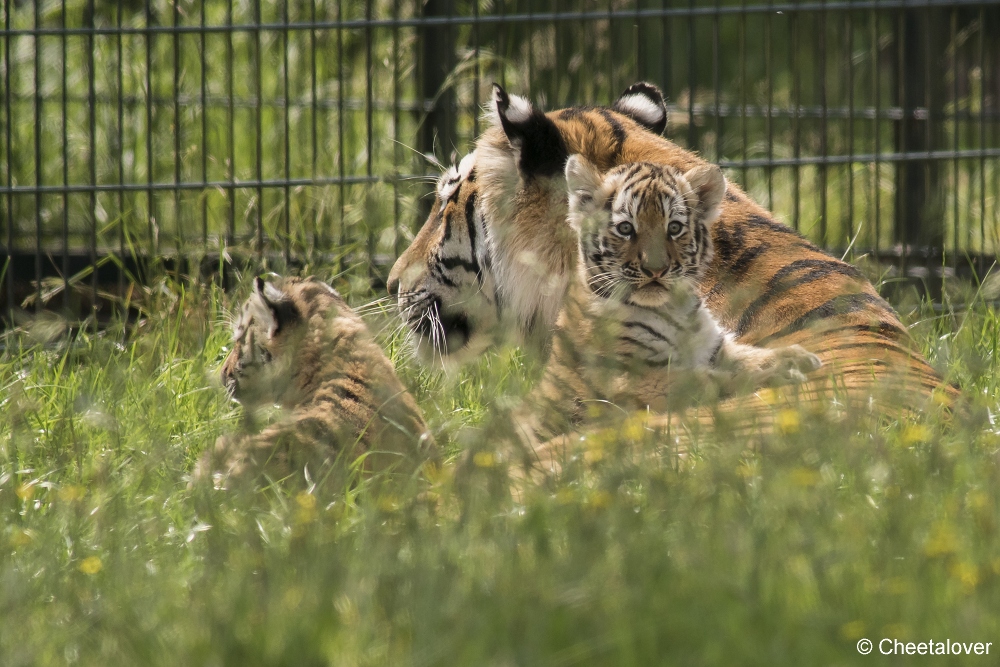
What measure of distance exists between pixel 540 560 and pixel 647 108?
2.34m

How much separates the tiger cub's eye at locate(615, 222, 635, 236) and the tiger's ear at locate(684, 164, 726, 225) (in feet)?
0.67

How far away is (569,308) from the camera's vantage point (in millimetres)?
3430

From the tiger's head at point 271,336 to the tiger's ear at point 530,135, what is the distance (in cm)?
69

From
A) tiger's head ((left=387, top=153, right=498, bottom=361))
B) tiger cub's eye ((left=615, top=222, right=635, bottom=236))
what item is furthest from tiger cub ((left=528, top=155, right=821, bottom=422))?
tiger's head ((left=387, top=153, right=498, bottom=361))

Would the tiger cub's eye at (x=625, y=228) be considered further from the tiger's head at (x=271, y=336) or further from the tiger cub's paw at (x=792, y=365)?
the tiger's head at (x=271, y=336)

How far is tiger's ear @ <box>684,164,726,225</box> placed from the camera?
10.9 feet

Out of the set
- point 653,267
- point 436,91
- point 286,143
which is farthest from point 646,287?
point 436,91

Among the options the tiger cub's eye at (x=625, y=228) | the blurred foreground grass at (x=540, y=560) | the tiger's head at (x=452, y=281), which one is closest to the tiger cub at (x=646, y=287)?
the tiger cub's eye at (x=625, y=228)

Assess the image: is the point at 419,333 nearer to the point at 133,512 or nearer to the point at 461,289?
the point at 461,289

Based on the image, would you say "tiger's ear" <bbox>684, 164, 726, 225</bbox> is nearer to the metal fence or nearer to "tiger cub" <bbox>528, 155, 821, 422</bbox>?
"tiger cub" <bbox>528, 155, 821, 422</bbox>

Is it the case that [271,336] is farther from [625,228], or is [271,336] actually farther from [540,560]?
[540,560]

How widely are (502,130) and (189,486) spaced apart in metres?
1.53

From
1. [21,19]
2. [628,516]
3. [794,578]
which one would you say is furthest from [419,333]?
[21,19]

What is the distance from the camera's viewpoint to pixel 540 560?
1.96 m
